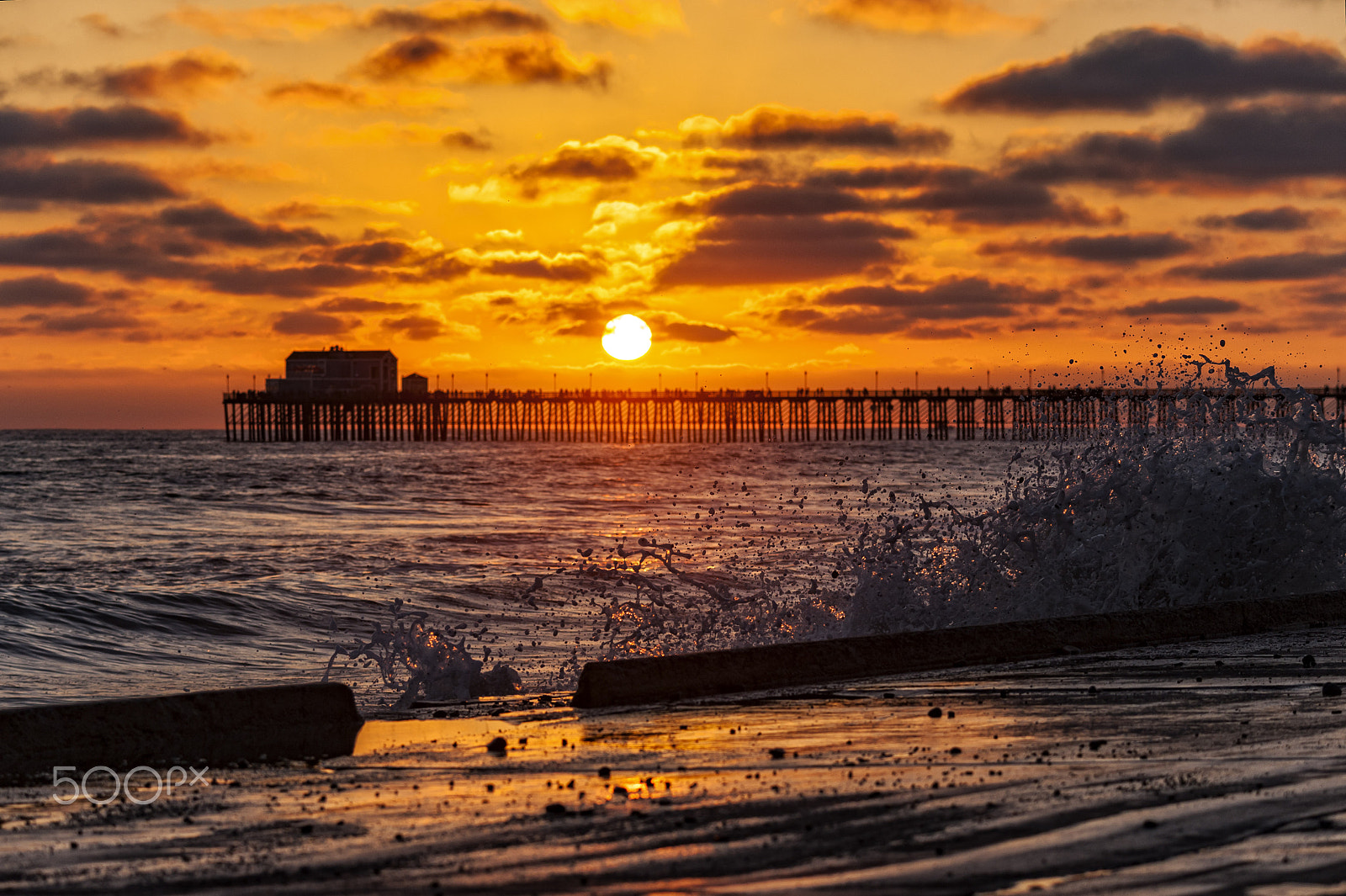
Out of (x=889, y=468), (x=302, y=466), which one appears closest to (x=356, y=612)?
(x=889, y=468)

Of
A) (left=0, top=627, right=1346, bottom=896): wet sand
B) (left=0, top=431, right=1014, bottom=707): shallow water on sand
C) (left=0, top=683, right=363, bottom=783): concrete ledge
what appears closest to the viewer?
(left=0, top=627, right=1346, bottom=896): wet sand

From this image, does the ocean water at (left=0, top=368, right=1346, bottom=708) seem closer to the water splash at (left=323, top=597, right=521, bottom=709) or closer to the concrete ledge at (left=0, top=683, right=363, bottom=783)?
the water splash at (left=323, top=597, right=521, bottom=709)

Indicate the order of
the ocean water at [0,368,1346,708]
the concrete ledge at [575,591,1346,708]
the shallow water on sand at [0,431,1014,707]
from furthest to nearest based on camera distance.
A: the shallow water on sand at [0,431,1014,707] → the ocean water at [0,368,1346,708] → the concrete ledge at [575,591,1346,708]

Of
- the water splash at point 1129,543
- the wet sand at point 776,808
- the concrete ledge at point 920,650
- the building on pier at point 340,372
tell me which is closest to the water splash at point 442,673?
the concrete ledge at point 920,650

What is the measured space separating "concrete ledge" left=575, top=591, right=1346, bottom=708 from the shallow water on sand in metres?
2.68

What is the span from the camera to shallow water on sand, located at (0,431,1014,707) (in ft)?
36.1

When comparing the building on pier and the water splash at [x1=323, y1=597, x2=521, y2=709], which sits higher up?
the building on pier

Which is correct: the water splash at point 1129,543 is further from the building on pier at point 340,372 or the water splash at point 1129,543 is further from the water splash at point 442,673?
the building on pier at point 340,372

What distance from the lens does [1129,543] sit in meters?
11.0

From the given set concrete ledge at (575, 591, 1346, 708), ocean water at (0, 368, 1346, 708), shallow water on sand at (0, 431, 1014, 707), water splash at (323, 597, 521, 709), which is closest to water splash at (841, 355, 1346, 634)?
ocean water at (0, 368, 1346, 708)

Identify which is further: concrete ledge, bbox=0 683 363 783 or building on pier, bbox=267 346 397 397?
building on pier, bbox=267 346 397 397

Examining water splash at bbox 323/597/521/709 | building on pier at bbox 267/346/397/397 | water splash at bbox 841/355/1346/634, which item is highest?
building on pier at bbox 267/346/397/397

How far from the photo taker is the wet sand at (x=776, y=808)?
3275 millimetres

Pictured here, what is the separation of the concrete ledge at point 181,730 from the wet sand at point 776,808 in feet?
0.85
